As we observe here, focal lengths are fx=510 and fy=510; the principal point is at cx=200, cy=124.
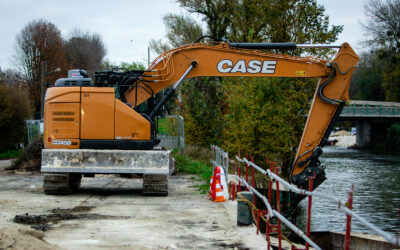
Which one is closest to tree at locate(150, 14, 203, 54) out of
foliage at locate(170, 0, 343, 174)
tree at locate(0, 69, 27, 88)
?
foliage at locate(170, 0, 343, 174)

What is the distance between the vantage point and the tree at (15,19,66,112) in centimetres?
5853

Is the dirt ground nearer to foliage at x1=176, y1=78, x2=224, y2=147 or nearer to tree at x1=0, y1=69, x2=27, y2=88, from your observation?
foliage at x1=176, y1=78, x2=224, y2=147

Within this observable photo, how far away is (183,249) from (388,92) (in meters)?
72.1

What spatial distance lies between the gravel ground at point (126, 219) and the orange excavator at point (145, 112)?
86 centimetres

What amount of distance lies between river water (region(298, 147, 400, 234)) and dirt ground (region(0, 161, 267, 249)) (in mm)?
5002

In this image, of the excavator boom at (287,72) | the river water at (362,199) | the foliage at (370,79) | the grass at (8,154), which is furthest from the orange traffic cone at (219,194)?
the foliage at (370,79)

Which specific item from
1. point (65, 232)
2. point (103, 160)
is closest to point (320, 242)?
point (103, 160)

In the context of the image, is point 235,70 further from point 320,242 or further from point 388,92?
point 388,92

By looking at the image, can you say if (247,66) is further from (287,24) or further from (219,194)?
(287,24)

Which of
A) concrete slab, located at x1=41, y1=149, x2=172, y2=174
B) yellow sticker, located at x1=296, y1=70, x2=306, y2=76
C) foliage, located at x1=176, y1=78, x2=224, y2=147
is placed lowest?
concrete slab, located at x1=41, y1=149, x2=172, y2=174

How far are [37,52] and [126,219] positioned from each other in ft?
174

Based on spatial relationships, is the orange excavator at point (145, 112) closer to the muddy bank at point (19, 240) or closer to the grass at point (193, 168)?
the grass at point (193, 168)

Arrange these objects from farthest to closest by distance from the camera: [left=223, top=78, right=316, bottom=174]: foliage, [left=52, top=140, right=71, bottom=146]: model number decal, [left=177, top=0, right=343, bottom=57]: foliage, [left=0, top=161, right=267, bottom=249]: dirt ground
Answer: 1. [left=177, top=0, right=343, bottom=57]: foliage
2. [left=223, top=78, right=316, bottom=174]: foliage
3. [left=52, top=140, right=71, bottom=146]: model number decal
4. [left=0, top=161, right=267, bottom=249]: dirt ground

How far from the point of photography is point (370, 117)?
222ft
